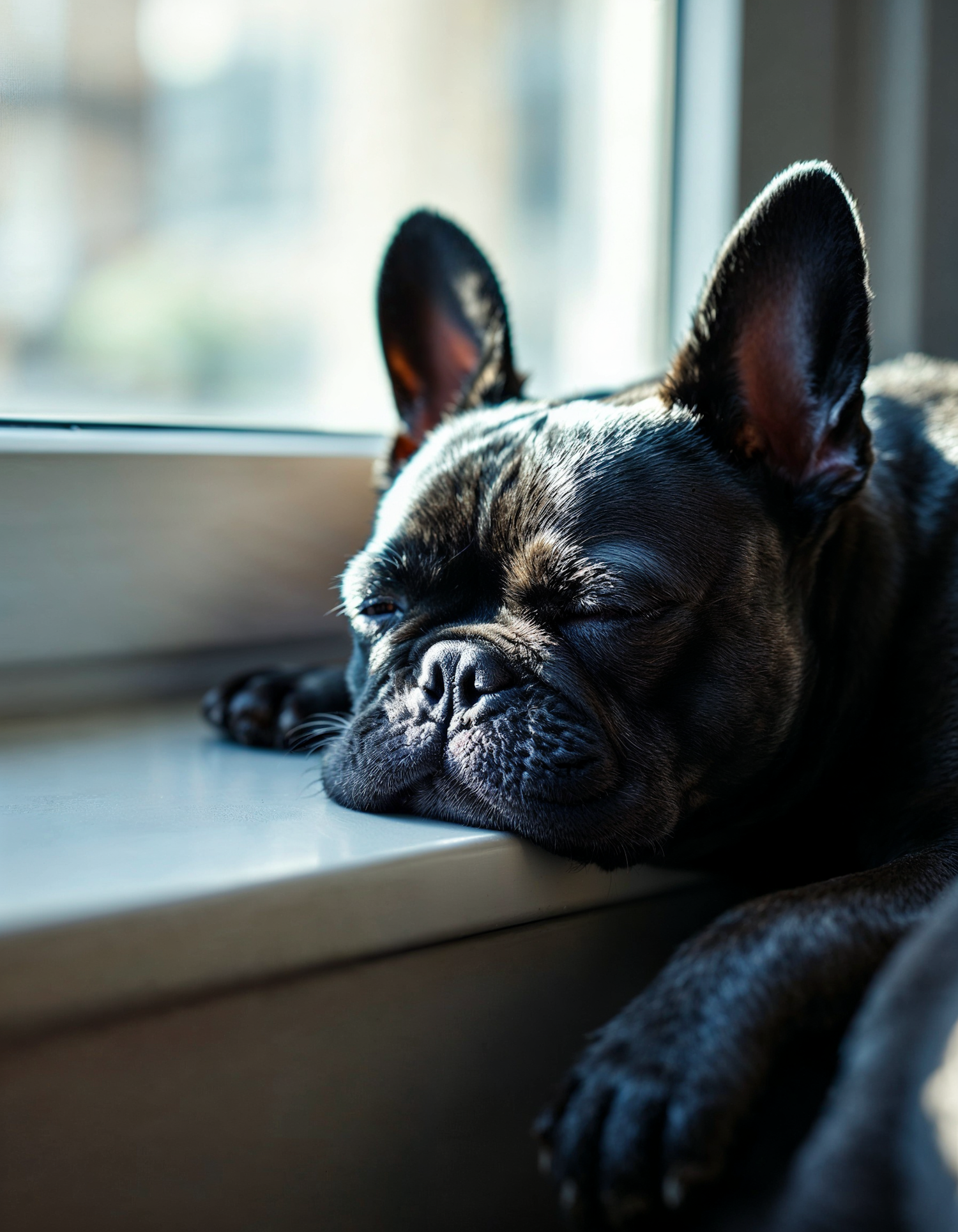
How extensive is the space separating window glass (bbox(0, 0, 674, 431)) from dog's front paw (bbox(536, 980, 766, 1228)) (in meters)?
0.86

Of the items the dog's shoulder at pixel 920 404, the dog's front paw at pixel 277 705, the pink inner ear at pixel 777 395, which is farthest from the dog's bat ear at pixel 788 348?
the dog's front paw at pixel 277 705

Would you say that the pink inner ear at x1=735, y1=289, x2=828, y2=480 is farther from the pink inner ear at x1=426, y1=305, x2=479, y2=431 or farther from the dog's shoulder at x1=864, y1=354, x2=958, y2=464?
the pink inner ear at x1=426, y1=305, x2=479, y2=431

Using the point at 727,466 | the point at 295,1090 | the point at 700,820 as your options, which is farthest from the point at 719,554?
the point at 295,1090

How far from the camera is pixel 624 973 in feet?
2.81

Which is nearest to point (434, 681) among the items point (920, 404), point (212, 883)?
point (212, 883)

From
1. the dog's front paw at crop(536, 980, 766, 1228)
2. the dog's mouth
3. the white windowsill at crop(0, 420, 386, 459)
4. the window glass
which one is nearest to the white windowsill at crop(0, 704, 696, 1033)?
the dog's mouth

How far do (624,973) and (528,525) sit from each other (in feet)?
1.20

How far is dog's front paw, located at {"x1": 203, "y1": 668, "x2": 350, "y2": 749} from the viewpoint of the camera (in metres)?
1.07

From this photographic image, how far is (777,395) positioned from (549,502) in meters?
0.26

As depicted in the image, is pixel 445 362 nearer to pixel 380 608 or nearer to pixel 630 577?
pixel 380 608

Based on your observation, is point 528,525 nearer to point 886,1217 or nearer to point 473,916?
point 473,916

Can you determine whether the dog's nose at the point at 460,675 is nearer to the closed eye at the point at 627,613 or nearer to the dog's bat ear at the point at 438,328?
the closed eye at the point at 627,613

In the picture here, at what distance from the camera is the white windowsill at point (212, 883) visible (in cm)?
59

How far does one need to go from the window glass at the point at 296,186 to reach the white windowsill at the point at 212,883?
48 centimetres
